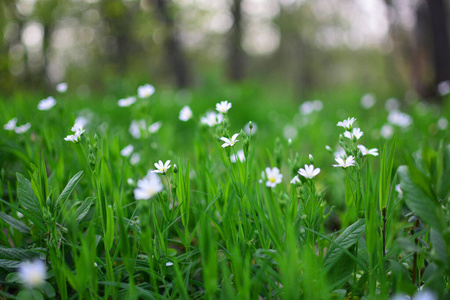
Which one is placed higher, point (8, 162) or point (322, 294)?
point (322, 294)

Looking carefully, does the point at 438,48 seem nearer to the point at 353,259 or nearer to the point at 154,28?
the point at 353,259

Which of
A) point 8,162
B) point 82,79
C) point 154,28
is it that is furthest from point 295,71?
point 8,162

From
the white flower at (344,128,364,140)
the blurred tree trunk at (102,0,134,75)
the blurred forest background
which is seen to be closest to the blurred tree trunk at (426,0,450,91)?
the blurred forest background

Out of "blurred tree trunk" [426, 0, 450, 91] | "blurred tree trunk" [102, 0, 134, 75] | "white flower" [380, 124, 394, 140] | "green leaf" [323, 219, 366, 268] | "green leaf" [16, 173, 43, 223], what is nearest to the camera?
"green leaf" [323, 219, 366, 268]

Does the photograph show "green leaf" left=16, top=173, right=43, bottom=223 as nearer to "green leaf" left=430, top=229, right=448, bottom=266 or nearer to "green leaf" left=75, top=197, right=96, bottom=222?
"green leaf" left=75, top=197, right=96, bottom=222

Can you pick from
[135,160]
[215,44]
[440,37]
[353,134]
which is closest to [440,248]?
[353,134]
